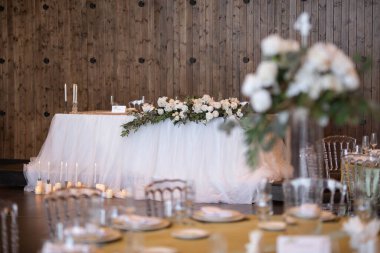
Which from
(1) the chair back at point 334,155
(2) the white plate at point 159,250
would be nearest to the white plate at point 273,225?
(2) the white plate at point 159,250

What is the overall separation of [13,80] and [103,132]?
3.80 m

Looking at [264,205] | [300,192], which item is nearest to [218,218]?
[264,205]

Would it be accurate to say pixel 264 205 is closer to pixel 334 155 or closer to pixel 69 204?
pixel 69 204

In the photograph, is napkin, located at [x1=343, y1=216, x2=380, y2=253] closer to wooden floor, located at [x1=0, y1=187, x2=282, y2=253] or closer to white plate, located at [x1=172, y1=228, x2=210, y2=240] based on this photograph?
white plate, located at [x1=172, y1=228, x2=210, y2=240]

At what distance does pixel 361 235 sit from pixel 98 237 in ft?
3.53

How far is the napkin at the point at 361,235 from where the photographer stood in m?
2.52

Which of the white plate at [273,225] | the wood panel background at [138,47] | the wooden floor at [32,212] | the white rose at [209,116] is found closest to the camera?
the white plate at [273,225]

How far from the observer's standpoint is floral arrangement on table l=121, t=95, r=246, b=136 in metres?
6.66

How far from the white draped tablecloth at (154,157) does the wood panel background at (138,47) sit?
255 centimetres

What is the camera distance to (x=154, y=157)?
23.0 ft

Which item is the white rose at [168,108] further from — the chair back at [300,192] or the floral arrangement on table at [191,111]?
the chair back at [300,192]

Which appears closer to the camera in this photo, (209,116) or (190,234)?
(190,234)

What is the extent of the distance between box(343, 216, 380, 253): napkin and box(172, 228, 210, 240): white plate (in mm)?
605

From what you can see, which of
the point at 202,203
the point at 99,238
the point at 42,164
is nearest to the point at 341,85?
the point at 99,238
